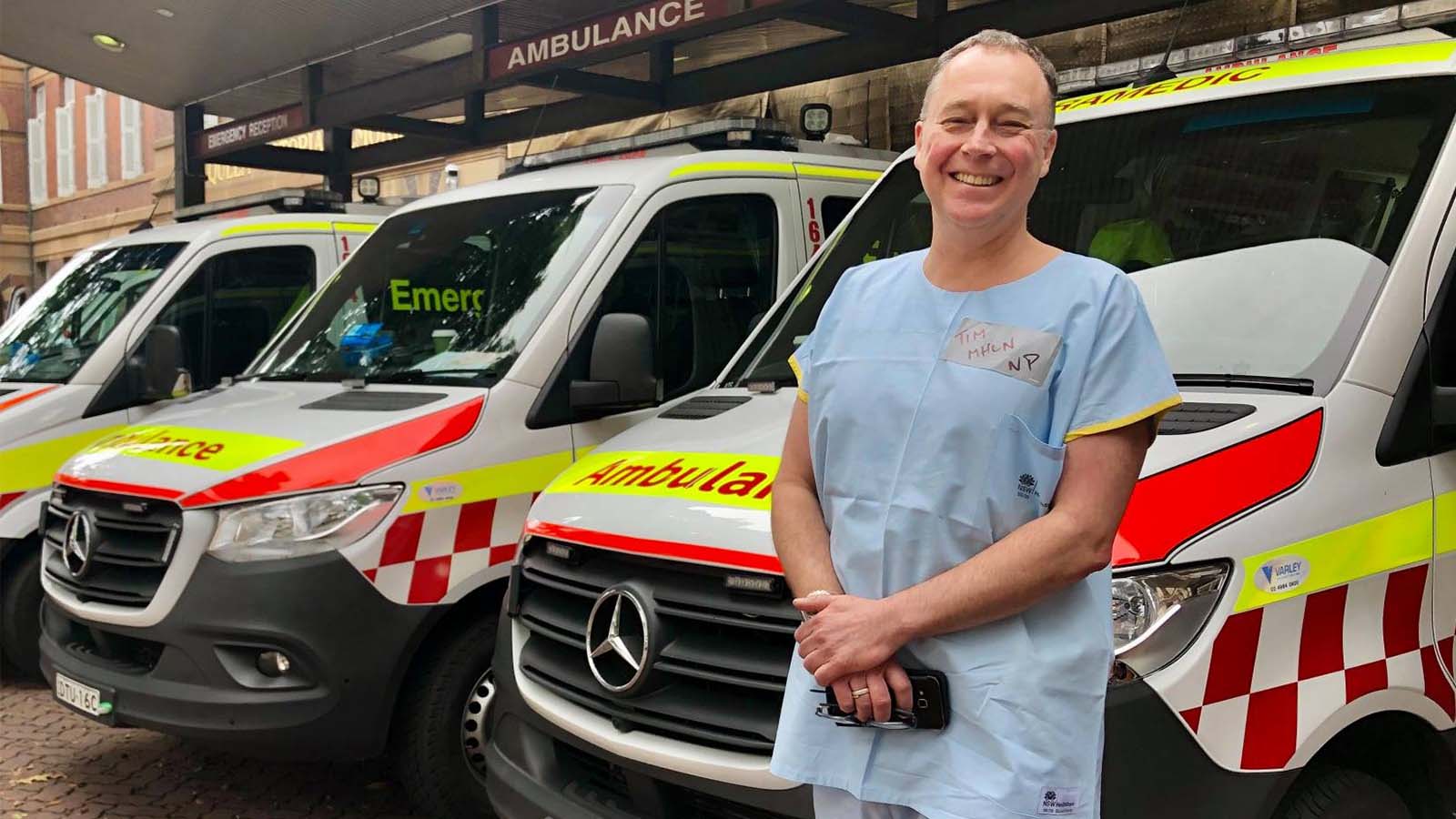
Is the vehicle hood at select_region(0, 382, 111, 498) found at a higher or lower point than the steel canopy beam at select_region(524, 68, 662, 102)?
lower

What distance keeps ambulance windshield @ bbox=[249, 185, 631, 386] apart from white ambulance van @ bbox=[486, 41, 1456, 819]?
3.79 feet

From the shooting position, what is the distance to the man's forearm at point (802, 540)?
77.9 inches

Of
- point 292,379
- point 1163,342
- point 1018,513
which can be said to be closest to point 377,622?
point 292,379

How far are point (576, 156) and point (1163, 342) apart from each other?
3174 mm

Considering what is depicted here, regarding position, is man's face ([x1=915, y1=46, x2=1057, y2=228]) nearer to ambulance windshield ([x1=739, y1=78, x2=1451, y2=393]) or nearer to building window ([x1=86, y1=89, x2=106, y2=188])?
ambulance windshield ([x1=739, y1=78, x2=1451, y2=393])

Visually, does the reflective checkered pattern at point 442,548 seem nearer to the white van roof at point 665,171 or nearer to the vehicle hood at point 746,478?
the vehicle hood at point 746,478

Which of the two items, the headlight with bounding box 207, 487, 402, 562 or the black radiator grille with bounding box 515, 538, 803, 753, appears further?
the headlight with bounding box 207, 487, 402, 562

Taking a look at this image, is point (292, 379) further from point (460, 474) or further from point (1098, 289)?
point (1098, 289)

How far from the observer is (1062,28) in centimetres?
598

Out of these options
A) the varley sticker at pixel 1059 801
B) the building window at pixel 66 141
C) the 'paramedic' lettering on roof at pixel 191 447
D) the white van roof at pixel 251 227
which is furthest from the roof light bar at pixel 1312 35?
the building window at pixel 66 141

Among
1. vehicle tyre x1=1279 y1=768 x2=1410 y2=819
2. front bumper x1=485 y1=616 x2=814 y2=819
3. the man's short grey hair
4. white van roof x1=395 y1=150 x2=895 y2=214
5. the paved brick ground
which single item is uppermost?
white van roof x1=395 y1=150 x2=895 y2=214

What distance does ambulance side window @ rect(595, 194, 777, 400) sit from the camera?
4.64 meters

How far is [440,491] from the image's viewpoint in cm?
410

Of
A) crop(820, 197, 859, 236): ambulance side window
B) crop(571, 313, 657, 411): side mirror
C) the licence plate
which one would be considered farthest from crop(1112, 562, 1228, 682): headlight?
the licence plate
